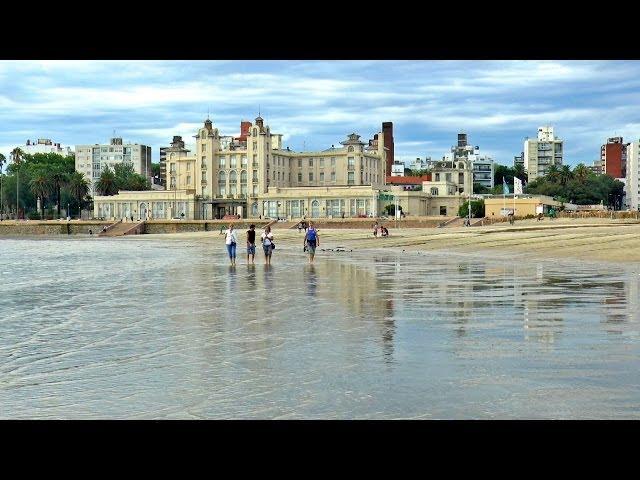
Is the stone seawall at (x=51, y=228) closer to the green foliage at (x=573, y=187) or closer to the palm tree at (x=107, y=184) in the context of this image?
the palm tree at (x=107, y=184)

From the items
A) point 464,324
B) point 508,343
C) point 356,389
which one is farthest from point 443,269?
point 356,389

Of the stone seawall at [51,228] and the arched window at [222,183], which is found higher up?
the arched window at [222,183]

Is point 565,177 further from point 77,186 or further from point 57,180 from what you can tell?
point 57,180

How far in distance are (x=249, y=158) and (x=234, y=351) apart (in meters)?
125

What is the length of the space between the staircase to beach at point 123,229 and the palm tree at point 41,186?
4265 centimetres

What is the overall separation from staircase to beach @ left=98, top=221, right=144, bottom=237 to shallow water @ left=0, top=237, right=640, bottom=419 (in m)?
85.8

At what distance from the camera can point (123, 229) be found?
110250mm

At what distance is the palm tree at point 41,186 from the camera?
150 m

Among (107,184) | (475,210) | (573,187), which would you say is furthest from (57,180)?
(573,187)

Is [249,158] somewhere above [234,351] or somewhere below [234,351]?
above

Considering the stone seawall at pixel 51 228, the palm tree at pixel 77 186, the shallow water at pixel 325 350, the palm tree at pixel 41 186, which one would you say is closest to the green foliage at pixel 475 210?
the stone seawall at pixel 51 228
